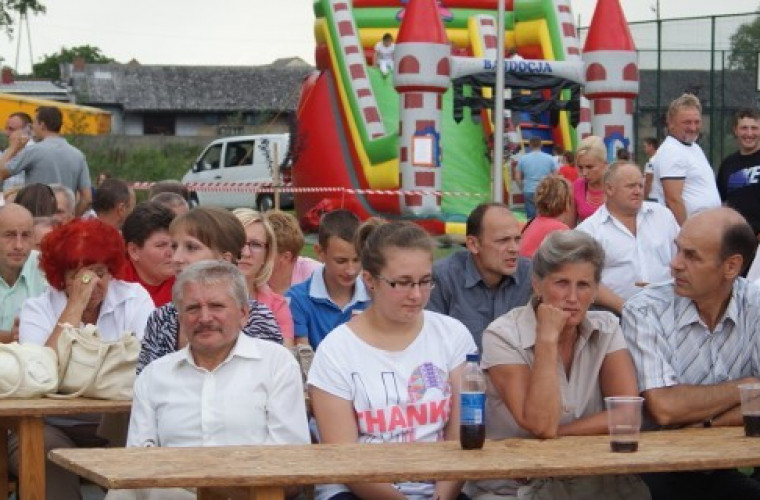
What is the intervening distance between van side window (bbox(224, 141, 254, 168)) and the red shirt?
85.4 feet

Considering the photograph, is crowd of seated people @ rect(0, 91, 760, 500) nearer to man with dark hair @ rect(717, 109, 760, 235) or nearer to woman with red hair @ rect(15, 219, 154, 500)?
woman with red hair @ rect(15, 219, 154, 500)

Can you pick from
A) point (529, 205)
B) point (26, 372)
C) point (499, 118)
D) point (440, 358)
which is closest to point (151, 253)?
point (26, 372)

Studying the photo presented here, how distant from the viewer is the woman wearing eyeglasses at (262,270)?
6840 millimetres

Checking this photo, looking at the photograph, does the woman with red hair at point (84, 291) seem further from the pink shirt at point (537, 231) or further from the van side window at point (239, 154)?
the van side window at point (239, 154)

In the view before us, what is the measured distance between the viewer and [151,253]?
24.0ft

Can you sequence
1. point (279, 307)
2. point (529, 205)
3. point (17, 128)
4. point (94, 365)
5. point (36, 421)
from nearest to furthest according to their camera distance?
point (36, 421), point (94, 365), point (279, 307), point (17, 128), point (529, 205)

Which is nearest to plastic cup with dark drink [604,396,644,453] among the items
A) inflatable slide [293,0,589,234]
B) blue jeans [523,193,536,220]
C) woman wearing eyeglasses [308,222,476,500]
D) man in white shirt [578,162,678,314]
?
woman wearing eyeglasses [308,222,476,500]

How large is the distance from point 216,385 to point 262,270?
1721 mm

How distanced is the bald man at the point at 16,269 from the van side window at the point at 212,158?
2642 cm

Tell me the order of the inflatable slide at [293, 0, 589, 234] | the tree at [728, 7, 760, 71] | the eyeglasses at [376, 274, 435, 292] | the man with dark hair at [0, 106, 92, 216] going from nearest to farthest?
the eyeglasses at [376, 274, 435, 292] < the man with dark hair at [0, 106, 92, 216] < the inflatable slide at [293, 0, 589, 234] < the tree at [728, 7, 760, 71]

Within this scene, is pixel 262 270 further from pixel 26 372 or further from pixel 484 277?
pixel 26 372

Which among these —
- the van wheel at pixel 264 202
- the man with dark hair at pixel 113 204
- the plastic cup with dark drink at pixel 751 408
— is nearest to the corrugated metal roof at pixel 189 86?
the van wheel at pixel 264 202

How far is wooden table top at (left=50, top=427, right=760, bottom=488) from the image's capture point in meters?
4.23

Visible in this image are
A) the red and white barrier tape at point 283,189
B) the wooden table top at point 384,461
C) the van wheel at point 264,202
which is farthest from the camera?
the van wheel at point 264,202
